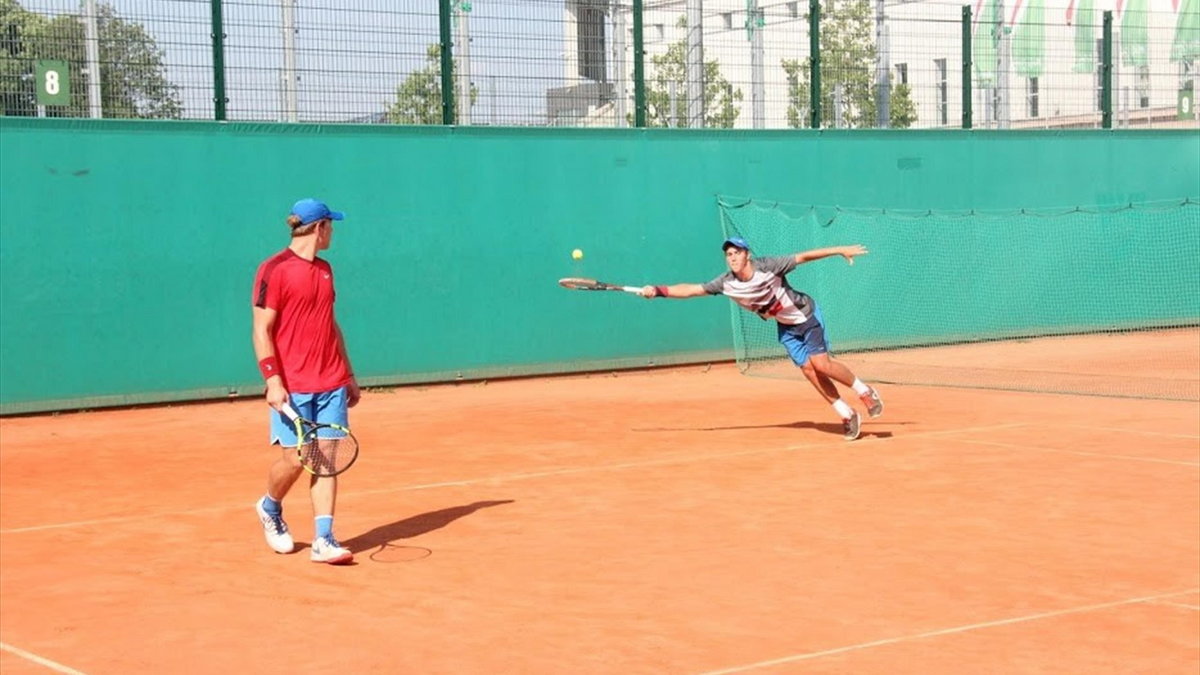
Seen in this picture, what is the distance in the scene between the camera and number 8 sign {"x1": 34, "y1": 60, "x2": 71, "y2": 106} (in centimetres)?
1541

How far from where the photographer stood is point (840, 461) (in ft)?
38.3

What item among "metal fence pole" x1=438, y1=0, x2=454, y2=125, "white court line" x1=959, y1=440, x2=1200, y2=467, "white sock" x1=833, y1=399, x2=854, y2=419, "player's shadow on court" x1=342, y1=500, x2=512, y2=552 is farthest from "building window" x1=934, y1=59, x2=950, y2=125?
"player's shadow on court" x1=342, y1=500, x2=512, y2=552

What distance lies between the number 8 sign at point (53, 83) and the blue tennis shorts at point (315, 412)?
8206 mm

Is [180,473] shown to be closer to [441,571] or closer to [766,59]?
[441,571]

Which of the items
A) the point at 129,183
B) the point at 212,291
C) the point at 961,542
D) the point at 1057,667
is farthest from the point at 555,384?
the point at 1057,667

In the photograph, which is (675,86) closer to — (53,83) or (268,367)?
(53,83)

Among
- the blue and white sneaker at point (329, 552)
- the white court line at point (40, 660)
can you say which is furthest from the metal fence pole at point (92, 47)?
the white court line at point (40, 660)

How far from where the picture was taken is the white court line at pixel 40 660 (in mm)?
6355

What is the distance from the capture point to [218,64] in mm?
16422

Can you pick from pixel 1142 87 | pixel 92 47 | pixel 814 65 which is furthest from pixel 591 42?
pixel 1142 87

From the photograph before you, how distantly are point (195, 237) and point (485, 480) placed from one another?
6.39 metres

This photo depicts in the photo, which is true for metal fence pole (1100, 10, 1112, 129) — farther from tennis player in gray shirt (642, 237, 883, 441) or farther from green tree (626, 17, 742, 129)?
tennis player in gray shirt (642, 237, 883, 441)

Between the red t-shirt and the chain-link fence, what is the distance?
804cm

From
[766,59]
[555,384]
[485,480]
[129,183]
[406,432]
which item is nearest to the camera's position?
[485,480]
